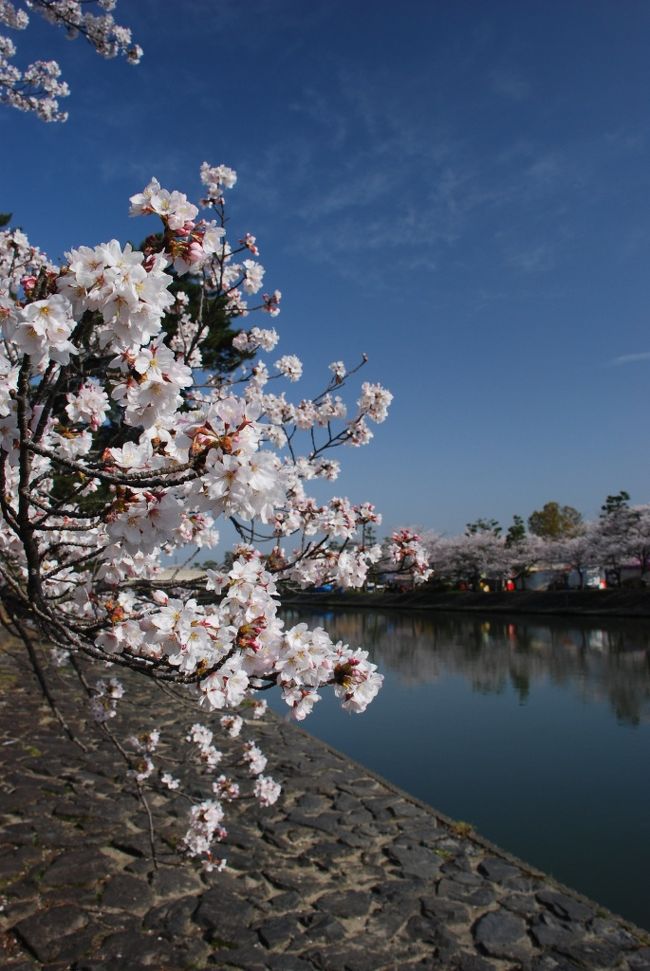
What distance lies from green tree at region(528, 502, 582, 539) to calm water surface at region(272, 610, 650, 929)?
2922cm

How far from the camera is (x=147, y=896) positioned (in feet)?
12.8

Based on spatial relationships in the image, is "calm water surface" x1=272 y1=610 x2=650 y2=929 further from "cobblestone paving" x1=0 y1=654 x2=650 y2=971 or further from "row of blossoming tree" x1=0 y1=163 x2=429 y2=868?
"row of blossoming tree" x1=0 y1=163 x2=429 y2=868

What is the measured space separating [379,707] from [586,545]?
27.1m

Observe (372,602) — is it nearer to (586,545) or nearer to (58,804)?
(586,545)

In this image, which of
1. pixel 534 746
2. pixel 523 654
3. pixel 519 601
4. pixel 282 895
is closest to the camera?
pixel 282 895

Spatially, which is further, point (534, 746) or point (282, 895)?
point (534, 746)

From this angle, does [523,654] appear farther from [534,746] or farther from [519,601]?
[519,601]

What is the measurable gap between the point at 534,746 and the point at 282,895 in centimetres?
599

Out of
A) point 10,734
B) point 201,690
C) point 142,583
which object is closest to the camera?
point 201,690

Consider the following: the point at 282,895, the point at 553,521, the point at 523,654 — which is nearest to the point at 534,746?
the point at 282,895

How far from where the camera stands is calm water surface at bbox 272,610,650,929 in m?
5.94

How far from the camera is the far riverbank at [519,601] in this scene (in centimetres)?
2564

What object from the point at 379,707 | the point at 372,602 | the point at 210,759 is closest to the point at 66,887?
the point at 210,759

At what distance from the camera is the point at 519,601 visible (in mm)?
29969
